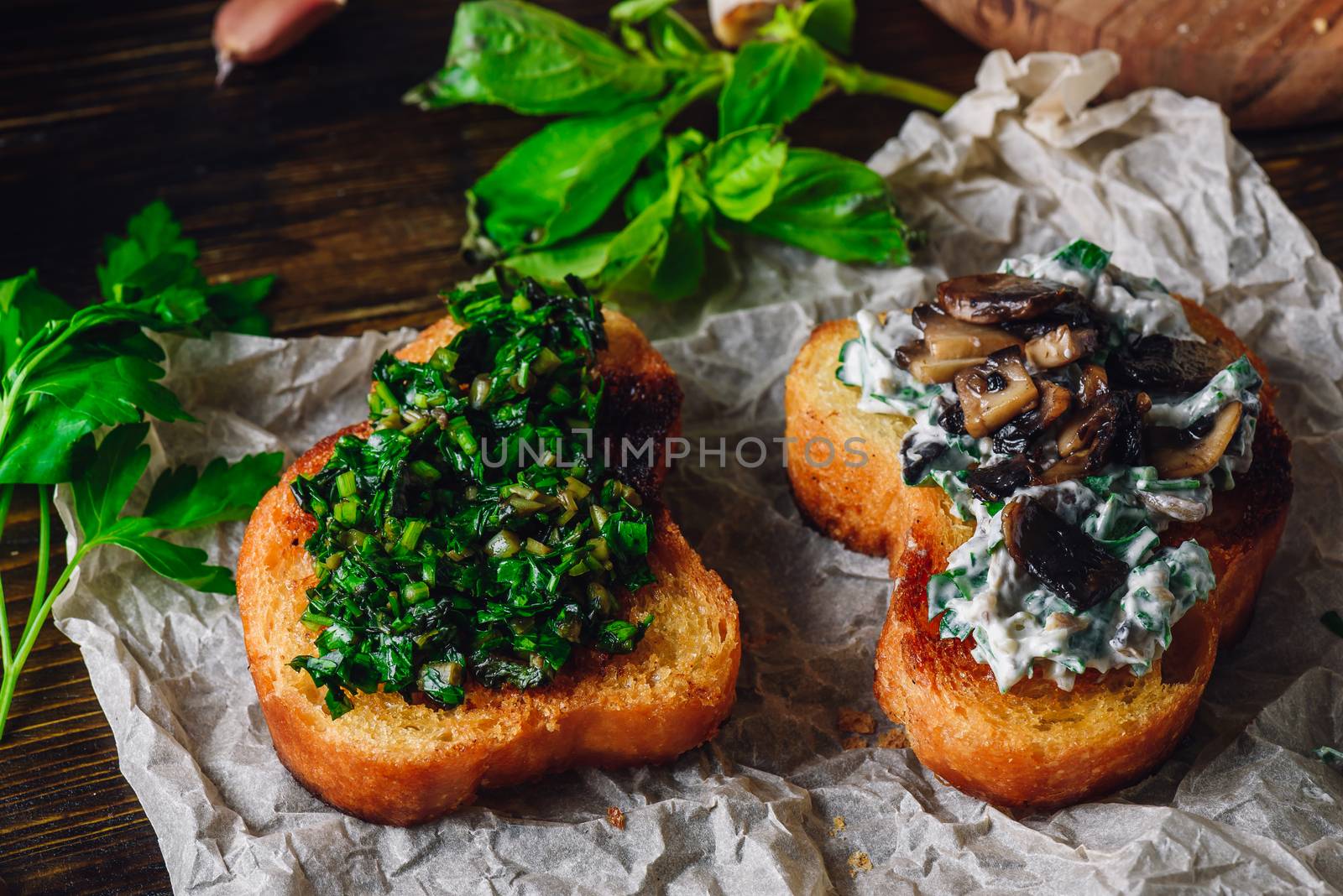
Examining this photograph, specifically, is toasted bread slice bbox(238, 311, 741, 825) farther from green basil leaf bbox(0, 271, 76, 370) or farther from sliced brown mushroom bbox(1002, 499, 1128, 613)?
green basil leaf bbox(0, 271, 76, 370)

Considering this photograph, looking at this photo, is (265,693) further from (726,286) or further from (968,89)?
(968,89)

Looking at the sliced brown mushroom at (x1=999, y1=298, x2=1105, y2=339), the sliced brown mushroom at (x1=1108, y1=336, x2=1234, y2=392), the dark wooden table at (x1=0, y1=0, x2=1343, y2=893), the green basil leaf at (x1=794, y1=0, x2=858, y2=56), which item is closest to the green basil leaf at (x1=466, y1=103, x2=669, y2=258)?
the dark wooden table at (x1=0, y1=0, x2=1343, y2=893)

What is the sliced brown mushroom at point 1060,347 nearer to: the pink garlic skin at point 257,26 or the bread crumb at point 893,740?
the bread crumb at point 893,740

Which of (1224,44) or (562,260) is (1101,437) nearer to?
(562,260)

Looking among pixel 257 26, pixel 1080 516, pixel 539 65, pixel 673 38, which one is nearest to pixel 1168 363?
pixel 1080 516

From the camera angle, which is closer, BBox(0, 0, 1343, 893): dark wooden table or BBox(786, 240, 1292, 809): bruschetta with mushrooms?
BBox(786, 240, 1292, 809): bruschetta with mushrooms

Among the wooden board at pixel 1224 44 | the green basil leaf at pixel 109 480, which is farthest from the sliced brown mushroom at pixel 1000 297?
the green basil leaf at pixel 109 480
